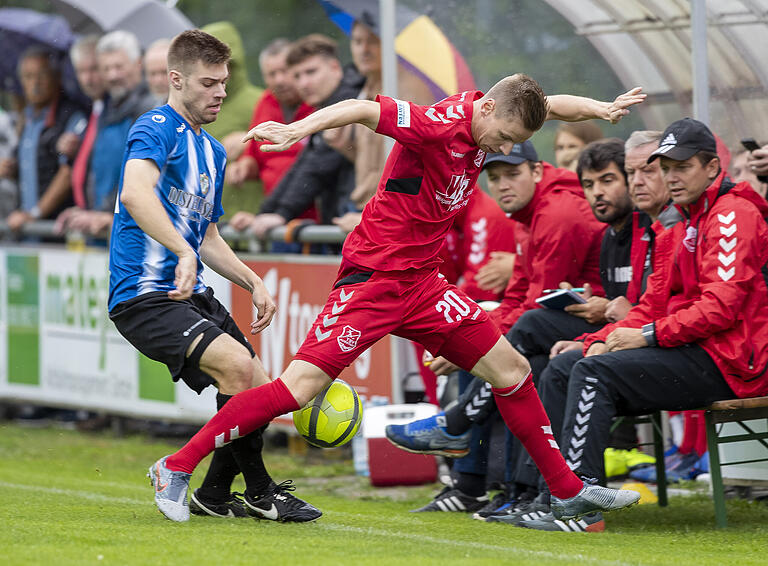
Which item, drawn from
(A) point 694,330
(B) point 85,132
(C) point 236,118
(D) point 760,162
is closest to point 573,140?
(D) point 760,162

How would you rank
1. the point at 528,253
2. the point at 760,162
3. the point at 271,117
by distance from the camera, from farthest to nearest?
1. the point at 271,117
2. the point at 528,253
3. the point at 760,162

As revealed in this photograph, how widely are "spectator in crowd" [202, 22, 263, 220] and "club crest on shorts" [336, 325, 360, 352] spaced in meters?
5.39

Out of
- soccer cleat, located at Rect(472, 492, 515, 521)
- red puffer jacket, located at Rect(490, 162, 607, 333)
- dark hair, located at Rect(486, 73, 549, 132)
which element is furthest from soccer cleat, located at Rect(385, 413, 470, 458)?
dark hair, located at Rect(486, 73, 549, 132)

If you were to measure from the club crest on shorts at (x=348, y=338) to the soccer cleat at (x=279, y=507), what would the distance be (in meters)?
0.91

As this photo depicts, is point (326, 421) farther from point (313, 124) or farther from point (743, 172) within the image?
point (743, 172)

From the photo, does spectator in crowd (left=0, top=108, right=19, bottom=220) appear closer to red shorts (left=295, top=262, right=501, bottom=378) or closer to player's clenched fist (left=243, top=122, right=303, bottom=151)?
red shorts (left=295, top=262, right=501, bottom=378)

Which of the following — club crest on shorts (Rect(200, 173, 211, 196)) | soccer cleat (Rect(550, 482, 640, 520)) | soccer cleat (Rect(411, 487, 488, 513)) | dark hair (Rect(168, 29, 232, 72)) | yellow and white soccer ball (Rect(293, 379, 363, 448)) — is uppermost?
dark hair (Rect(168, 29, 232, 72))

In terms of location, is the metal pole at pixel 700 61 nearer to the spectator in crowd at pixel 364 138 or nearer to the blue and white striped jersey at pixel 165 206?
the spectator in crowd at pixel 364 138

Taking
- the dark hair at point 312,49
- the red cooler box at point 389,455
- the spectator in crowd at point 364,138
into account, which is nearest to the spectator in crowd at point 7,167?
the dark hair at point 312,49

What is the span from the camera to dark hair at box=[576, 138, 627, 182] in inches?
297

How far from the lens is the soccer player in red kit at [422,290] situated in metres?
6.04

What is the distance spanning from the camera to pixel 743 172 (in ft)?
25.7

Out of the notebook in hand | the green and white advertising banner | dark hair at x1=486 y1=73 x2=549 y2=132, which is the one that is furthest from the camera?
the green and white advertising banner

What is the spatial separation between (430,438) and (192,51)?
2.64 meters
